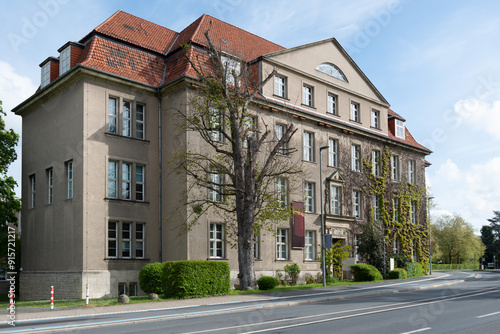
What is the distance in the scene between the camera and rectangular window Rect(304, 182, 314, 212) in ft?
107

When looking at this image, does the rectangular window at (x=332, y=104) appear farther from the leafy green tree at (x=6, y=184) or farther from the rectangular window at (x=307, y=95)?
the leafy green tree at (x=6, y=184)

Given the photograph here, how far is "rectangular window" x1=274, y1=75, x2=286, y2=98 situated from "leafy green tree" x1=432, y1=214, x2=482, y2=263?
6720 cm

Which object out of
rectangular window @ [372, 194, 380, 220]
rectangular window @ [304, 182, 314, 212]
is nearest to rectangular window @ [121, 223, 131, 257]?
rectangular window @ [304, 182, 314, 212]

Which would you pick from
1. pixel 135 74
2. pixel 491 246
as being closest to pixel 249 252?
pixel 135 74

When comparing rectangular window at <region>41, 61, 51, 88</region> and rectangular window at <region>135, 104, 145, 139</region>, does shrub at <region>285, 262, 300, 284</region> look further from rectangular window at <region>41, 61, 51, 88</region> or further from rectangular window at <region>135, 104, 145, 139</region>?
rectangular window at <region>41, 61, 51, 88</region>

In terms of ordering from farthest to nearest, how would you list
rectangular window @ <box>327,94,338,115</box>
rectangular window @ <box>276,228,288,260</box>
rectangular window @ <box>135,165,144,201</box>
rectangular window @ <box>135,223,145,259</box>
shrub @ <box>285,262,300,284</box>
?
rectangular window @ <box>327,94,338,115</box>
rectangular window @ <box>276,228,288,260</box>
shrub @ <box>285,262,300,284</box>
rectangular window @ <box>135,165,144,201</box>
rectangular window @ <box>135,223,145,259</box>

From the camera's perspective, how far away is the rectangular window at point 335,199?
3438cm

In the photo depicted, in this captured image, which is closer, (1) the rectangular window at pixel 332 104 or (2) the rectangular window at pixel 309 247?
(2) the rectangular window at pixel 309 247

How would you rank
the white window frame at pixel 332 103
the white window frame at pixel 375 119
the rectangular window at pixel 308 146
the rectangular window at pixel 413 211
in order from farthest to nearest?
the rectangular window at pixel 413 211
the white window frame at pixel 375 119
the white window frame at pixel 332 103
the rectangular window at pixel 308 146

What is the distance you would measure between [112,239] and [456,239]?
76.4 m

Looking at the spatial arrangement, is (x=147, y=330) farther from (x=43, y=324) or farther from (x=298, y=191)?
(x=298, y=191)

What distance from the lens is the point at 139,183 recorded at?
88.3 ft

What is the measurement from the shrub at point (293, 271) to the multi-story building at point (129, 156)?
0.65m

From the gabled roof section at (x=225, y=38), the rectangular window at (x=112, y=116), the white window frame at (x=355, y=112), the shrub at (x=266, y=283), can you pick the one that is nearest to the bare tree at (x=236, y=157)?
the shrub at (x=266, y=283)
